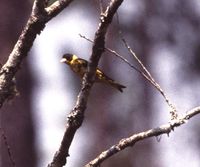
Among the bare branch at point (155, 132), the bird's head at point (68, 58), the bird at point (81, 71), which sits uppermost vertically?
the bird's head at point (68, 58)

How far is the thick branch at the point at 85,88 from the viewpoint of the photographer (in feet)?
9.68

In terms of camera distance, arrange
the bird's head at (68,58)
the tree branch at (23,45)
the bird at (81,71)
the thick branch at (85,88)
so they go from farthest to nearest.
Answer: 1. the bird's head at (68,58)
2. the bird at (81,71)
3. the tree branch at (23,45)
4. the thick branch at (85,88)

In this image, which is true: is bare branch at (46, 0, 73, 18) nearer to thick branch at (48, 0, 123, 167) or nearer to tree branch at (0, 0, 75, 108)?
tree branch at (0, 0, 75, 108)

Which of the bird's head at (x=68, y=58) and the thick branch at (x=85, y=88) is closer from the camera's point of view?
the thick branch at (x=85, y=88)

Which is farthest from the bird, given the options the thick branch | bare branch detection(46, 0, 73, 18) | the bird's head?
the thick branch

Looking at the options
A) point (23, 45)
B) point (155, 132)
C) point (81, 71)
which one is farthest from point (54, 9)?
point (81, 71)

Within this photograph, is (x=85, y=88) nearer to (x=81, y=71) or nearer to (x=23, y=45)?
(x=23, y=45)

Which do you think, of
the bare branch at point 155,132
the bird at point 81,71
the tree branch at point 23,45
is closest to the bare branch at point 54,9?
the tree branch at point 23,45

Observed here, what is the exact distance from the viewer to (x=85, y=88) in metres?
3.07

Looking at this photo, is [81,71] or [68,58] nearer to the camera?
[81,71]

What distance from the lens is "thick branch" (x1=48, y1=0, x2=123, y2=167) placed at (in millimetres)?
2951

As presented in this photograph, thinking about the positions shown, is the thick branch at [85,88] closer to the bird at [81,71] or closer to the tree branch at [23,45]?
the tree branch at [23,45]

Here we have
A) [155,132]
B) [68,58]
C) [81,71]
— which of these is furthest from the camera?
[68,58]

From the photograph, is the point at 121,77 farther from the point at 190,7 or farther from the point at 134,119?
the point at 190,7
